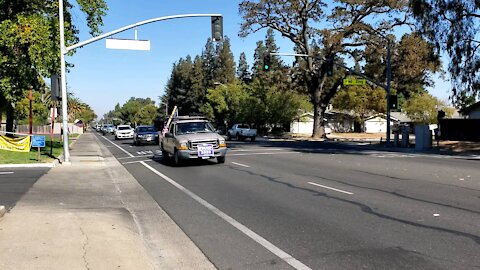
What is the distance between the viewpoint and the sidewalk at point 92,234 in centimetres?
568

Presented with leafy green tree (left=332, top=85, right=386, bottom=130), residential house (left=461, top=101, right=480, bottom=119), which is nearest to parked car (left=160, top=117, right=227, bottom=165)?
residential house (left=461, top=101, right=480, bottom=119)

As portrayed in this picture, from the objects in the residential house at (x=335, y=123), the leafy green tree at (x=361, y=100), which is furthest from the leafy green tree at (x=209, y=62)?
the leafy green tree at (x=361, y=100)

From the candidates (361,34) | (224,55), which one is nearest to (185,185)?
(361,34)

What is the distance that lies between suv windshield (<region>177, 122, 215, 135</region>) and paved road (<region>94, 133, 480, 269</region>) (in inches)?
151

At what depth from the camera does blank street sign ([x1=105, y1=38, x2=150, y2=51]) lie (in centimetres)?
2095

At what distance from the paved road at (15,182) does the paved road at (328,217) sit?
2995mm

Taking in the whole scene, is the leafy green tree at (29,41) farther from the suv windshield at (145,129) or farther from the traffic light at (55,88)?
the suv windshield at (145,129)

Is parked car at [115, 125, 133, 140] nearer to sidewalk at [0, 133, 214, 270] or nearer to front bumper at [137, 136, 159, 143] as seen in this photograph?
front bumper at [137, 136, 159, 143]

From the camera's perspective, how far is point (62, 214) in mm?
8461

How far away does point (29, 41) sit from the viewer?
24516mm

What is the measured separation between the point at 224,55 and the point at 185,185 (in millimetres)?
105425

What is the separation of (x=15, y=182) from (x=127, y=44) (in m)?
9.75

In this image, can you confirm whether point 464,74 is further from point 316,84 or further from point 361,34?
point 316,84

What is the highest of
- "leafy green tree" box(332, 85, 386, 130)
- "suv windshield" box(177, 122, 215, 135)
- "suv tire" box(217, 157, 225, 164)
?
"leafy green tree" box(332, 85, 386, 130)
